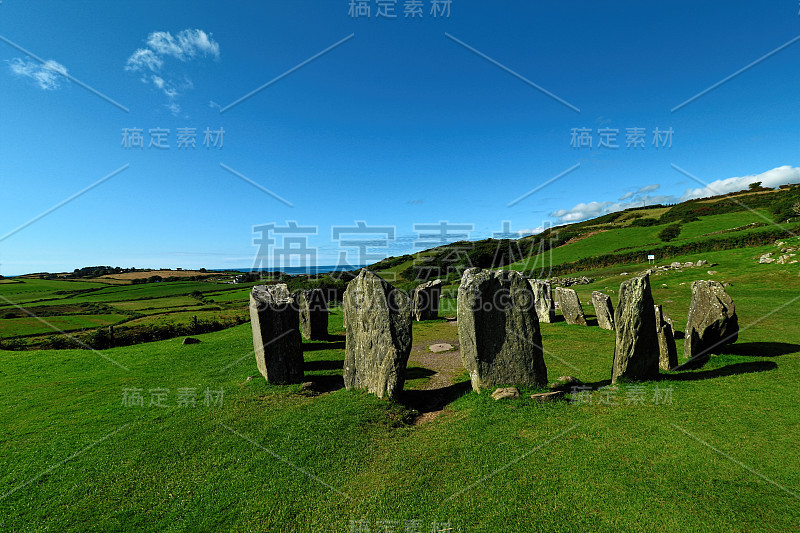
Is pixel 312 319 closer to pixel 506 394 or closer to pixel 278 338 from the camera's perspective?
pixel 278 338

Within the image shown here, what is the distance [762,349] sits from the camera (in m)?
10.8

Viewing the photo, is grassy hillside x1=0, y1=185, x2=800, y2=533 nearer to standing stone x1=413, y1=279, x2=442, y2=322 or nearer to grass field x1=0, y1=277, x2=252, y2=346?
standing stone x1=413, y1=279, x2=442, y2=322

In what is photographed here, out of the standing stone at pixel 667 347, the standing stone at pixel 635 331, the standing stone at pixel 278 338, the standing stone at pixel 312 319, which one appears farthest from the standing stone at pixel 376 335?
the standing stone at pixel 667 347

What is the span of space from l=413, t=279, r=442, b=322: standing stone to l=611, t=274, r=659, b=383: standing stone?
13800mm

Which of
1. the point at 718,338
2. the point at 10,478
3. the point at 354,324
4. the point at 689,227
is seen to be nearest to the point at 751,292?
the point at 718,338

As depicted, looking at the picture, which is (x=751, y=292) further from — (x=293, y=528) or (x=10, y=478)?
(x=10, y=478)

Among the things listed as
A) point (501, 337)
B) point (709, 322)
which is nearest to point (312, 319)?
point (501, 337)

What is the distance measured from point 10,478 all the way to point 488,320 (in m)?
10.5

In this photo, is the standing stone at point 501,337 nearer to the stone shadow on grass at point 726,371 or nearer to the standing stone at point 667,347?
the stone shadow on grass at point 726,371

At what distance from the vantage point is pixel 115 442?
23.6 ft

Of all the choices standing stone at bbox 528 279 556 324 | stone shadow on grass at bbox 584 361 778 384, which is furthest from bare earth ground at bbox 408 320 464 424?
standing stone at bbox 528 279 556 324

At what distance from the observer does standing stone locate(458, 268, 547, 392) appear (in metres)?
9.16

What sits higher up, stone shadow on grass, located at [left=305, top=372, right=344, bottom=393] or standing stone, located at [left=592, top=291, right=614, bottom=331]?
standing stone, located at [left=592, top=291, right=614, bottom=331]

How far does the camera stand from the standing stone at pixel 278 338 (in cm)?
1023
